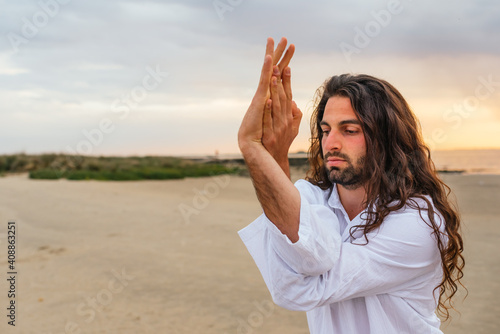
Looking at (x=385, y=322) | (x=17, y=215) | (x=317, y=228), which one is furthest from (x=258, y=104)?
(x=17, y=215)

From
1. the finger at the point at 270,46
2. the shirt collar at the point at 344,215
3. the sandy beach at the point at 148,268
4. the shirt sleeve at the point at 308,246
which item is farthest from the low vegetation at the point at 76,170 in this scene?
the shirt sleeve at the point at 308,246

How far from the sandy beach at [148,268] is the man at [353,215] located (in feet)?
Result: 10.5

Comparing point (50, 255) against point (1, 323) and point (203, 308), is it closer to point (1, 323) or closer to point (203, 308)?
point (1, 323)

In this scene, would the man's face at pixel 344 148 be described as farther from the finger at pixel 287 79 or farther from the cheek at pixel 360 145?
the finger at pixel 287 79

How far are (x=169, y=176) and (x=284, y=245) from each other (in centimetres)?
1631

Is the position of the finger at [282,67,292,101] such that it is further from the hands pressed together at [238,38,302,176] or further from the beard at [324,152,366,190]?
the beard at [324,152,366,190]

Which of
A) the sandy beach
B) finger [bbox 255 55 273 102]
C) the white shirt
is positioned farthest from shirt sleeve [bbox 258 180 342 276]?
the sandy beach

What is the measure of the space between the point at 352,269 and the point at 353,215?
378mm

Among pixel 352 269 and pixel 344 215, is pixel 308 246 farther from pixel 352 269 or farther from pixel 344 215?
pixel 344 215

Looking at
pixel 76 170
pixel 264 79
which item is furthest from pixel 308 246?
pixel 76 170

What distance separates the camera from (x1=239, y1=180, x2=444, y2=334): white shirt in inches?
52.4

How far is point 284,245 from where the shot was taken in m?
1.31

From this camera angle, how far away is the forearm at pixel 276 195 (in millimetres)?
1294

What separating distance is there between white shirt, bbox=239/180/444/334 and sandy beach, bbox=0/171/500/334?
3.17 metres
